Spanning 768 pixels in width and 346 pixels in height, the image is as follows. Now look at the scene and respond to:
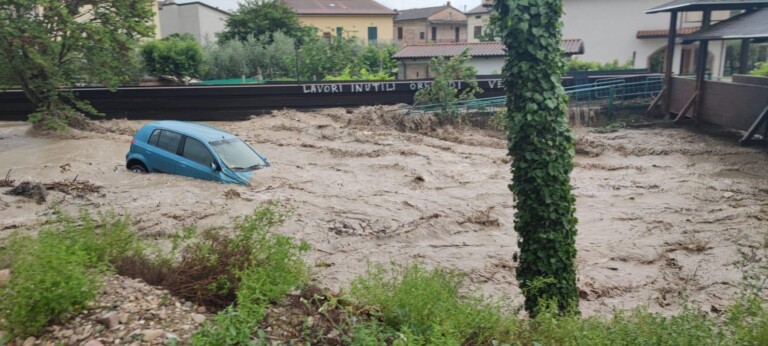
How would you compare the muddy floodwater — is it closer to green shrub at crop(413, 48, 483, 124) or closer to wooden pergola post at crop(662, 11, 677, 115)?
green shrub at crop(413, 48, 483, 124)

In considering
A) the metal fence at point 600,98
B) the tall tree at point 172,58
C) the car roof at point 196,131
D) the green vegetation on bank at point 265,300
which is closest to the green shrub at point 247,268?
the green vegetation on bank at point 265,300

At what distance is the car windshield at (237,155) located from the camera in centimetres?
1216

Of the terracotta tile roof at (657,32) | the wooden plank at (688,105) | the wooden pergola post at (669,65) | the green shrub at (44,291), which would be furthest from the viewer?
the terracotta tile roof at (657,32)

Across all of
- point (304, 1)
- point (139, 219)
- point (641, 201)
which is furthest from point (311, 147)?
point (304, 1)

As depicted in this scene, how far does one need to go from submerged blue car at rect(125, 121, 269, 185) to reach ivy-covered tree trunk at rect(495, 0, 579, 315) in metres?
7.14

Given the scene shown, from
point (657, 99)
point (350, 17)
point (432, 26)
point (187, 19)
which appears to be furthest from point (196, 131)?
point (432, 26)

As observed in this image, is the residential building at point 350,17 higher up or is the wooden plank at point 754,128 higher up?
the residential building at point 350,17

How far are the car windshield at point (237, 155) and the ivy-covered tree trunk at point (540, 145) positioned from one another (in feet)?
23.8

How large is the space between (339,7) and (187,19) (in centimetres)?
1888

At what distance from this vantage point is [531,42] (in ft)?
20.0

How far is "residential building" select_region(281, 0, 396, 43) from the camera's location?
204ft

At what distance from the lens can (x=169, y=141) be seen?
40.9ft

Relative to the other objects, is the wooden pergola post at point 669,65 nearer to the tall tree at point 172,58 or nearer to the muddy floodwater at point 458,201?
the muddy floodwater at point 458,201

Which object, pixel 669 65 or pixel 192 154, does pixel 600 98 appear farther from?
pixel 192 154
